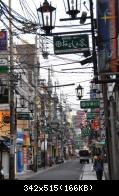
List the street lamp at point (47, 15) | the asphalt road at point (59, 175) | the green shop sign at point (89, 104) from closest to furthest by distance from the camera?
1. the street lamp at point (47, 15)
2. the green shop sign at point (89, 104)
3. the asphalt road at point (59, 175)

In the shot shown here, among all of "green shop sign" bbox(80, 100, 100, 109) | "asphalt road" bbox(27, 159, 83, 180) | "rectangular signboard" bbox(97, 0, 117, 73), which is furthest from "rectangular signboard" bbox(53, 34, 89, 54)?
"asphalt road" bbox(27, 159, 83, 180)

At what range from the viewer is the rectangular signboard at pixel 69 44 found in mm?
17625

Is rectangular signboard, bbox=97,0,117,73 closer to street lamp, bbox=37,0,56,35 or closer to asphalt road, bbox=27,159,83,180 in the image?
street lamp, bbox=37,0,56,35

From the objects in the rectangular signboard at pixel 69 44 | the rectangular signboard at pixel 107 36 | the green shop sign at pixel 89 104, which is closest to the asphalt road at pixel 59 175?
the green shop sign at pixel 89 104

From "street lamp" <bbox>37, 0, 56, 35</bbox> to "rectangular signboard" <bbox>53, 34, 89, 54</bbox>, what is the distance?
1541mm

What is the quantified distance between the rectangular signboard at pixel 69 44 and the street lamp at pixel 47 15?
1541 millimetres

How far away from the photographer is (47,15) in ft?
52.4

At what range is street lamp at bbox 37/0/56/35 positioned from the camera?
1583 cm

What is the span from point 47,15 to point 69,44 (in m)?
1.94

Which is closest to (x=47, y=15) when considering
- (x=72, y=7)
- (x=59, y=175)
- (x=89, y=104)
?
(x=72, y=7)

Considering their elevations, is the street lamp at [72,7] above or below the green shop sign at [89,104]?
above

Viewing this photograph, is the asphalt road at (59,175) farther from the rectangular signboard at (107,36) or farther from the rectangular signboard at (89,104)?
the rectangular signboard at (107,36)
